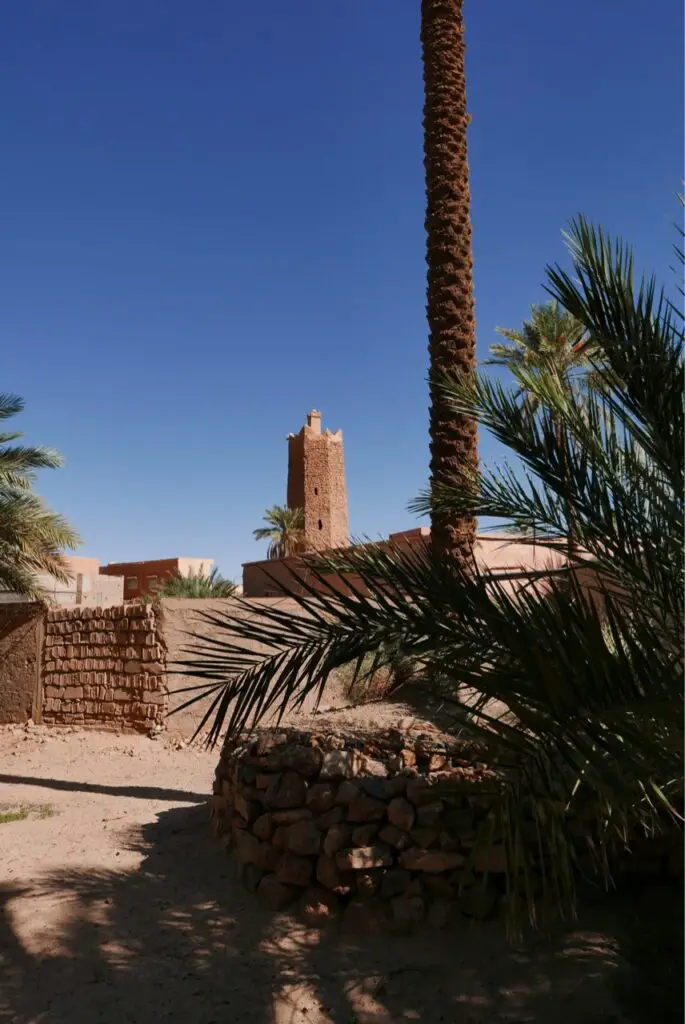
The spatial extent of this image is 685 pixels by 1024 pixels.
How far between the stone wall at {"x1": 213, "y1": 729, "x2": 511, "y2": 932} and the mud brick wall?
18.3 feet

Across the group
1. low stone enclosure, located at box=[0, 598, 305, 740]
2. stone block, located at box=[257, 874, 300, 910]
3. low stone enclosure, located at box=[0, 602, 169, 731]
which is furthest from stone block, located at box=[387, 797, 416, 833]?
low stone enclosure, located at box=[0, 602, 169, 731]

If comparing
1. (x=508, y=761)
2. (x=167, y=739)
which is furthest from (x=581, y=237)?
(x=167, y=739)

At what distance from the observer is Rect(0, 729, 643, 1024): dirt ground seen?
415 cm

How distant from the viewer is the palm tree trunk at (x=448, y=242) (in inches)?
317

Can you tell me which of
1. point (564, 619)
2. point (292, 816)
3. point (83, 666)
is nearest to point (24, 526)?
point (83, 666)

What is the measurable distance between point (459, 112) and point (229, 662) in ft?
23.8

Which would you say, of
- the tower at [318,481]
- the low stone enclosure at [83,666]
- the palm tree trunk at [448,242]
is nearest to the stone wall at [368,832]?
the palm tree trunk at [448,242]

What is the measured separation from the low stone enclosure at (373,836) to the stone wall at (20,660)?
25.1 ft

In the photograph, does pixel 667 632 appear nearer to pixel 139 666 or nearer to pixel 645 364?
pixel 645 364

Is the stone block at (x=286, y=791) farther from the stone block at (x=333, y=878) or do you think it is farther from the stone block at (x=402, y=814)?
the stone block at (x=402, y=814)

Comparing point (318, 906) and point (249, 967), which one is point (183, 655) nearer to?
point (318, 906)

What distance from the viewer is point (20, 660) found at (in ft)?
41.3

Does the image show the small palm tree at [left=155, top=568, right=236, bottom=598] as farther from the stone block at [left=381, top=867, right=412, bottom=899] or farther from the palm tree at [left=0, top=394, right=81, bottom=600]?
the stone block at [left=381, top=867, right=412, bottom=899]

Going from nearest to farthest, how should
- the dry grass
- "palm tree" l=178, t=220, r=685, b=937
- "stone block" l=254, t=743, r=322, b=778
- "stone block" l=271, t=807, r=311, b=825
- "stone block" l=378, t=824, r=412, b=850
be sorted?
"palm tree" l=178, t=220, r=685, b=937 → "stone block" l=378, t=824, r=412, b=850 → "stone block" l=271, t=807, r=311, b=825 → "stone block" l=254, t=743, r=322, b=778 → the dry grass
